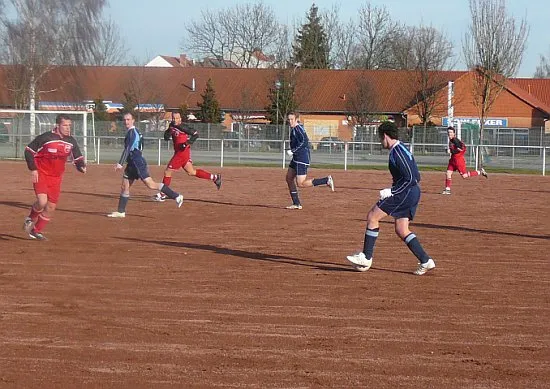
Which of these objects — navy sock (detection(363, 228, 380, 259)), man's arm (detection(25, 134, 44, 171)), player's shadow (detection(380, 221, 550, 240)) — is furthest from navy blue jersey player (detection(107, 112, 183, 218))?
navy sock (detection(363, 228, 380, 259))

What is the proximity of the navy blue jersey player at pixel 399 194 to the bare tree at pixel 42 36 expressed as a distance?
3535 cm

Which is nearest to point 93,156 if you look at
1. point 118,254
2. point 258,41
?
point 118,254

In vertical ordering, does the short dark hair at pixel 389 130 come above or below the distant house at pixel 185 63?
below

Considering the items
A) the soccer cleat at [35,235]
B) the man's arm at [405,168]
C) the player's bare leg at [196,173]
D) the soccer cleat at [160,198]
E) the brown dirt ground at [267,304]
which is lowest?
the brown dirt ground at [267,304]

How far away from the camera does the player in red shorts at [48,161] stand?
1194 centimetres

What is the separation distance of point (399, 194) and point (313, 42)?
217 feet

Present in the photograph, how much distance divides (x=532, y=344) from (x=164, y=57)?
3727 inches

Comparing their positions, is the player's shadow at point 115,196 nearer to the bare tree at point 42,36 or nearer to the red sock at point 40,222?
the red sock at point 40,222

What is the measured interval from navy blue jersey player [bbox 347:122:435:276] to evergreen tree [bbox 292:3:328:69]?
61.5 metres

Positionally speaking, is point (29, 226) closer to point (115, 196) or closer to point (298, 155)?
point (298, 155)

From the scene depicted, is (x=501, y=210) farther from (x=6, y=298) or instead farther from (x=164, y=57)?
(x=164, y=57)

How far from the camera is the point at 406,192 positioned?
31.4ft

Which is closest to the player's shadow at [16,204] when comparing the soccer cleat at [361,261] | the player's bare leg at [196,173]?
the player's bare leg at [196,173]

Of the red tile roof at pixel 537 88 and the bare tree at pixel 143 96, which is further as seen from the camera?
the red tile roof at pixel 537 88
